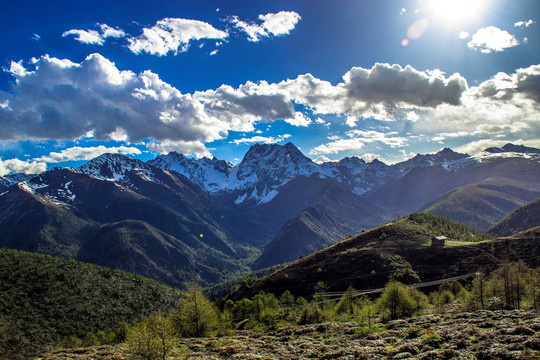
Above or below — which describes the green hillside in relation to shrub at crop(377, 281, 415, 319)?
below

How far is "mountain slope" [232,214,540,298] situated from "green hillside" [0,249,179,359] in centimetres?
7387

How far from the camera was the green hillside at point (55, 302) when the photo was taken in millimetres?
132750

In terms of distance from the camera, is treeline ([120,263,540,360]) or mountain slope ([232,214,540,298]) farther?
mountain slope ([232,214,540,298])

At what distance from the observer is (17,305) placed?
145 meters

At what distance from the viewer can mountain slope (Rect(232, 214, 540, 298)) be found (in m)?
127

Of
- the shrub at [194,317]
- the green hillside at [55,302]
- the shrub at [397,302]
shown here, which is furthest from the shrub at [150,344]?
the green hillside at [55,302]

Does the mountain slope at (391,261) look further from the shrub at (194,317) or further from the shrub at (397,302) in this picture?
the shrub at (194,317)

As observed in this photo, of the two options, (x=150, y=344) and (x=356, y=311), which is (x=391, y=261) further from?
(x=150, y=344)

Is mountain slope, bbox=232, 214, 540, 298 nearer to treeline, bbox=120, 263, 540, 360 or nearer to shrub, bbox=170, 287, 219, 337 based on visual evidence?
treeline, bbox=120, 263, 540, 360

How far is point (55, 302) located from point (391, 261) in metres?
175

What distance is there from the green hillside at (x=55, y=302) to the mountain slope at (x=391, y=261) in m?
73.9

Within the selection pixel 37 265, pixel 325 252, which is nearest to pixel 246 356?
pixel 325 252

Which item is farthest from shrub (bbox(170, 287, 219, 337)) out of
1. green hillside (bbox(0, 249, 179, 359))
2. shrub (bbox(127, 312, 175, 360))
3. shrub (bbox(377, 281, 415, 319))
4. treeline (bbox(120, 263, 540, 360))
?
green hillside (bbox(0, 249, 179, 359))

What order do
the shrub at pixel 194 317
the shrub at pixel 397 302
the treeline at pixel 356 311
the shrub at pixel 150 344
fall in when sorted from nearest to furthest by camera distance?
the shrub at pixel 150 344 < the treeline at pixel 356 311 < the shrub at pixel 397 302 < the shrub at pixel 194 317
